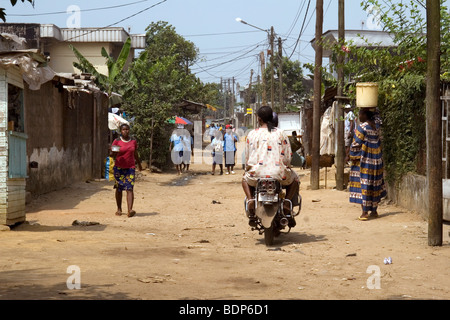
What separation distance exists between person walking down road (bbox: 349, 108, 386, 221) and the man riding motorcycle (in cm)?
270

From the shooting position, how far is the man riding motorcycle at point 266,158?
929cm

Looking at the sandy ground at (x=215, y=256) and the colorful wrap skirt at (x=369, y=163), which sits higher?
the colorful wrap skirt at (x=369, y=163)

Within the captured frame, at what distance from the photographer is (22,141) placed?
1122cm

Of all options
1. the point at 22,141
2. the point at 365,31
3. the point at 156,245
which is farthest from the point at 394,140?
the point at 365,31

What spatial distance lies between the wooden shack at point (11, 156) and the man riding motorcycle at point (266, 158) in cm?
361

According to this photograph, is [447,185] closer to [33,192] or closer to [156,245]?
[156,245]

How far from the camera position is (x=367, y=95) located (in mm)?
12148

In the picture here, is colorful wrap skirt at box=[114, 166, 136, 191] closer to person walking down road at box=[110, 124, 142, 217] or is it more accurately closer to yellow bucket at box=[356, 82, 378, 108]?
person walking down road at box=[110, 124, 142, 217]

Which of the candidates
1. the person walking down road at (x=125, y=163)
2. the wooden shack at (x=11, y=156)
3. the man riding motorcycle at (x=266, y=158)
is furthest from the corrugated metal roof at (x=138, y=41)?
the man riding motorcycle at (x=266, y=158)

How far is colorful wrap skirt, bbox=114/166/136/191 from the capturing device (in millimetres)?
13219

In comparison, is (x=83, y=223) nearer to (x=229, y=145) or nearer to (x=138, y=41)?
(x=229, y=145)

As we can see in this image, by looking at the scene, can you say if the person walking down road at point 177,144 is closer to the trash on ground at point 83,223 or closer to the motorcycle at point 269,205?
the trash on ground at point 83,223

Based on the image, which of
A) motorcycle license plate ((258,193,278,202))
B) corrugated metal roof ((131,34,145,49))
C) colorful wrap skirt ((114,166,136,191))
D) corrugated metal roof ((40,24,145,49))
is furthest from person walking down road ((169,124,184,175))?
corrugated metal roof ((131,34,145,49))
